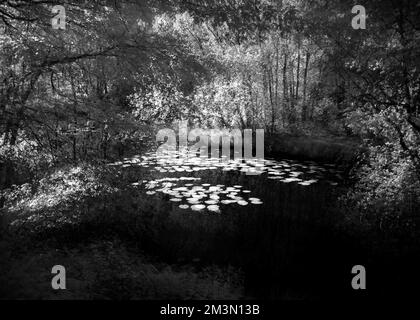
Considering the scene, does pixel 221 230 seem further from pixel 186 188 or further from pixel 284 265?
pixel 186 188

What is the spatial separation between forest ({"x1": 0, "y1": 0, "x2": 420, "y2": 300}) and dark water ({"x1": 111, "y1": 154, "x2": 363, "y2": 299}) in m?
0.05

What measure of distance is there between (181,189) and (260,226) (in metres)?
3.14

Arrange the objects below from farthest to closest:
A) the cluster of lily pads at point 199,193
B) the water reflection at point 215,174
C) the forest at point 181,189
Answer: the water reflection at point 215,174
the cluster of lily pads at point 199,193
the forest at point 181,189

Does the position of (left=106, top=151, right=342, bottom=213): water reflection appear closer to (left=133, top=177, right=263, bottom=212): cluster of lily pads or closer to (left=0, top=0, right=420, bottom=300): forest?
(left=133, top=177, right=263, bottom=212): cluster of lily pads

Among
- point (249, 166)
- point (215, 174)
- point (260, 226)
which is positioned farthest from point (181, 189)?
point (249, 166)

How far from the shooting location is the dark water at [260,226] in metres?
5.86

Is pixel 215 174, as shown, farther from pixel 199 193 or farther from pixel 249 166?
pixel 199 193

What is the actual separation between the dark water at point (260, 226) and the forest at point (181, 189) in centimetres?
5

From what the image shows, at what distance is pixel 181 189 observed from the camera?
10234 millimetres

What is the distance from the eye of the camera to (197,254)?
6.54 m

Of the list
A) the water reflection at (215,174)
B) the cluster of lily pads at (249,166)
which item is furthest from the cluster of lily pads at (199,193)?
the cluster of lily pads at (249,166)

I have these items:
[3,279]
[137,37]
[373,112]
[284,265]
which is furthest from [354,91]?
[3,279]

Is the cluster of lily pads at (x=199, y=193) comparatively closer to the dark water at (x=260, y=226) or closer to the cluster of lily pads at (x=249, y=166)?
the dark water at (x=260, y=226)

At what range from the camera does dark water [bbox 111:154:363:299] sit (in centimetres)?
586
